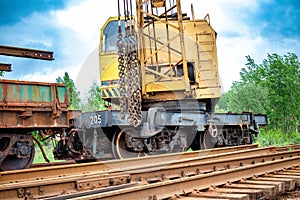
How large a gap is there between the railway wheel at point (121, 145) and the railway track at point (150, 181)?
1.66 m

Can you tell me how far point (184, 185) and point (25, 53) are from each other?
5.90 meters

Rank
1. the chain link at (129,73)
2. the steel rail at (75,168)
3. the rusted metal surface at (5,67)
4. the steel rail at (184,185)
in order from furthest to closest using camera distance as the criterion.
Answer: the rusted metal surface at (5,67) < the chain link at (129,73) < the steel rail at (75,168) < the steel rail at (184,185)

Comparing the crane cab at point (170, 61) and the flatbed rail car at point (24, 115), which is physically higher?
the crane cab at point (170, 61)

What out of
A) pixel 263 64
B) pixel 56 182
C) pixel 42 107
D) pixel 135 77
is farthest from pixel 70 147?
pixel 263 64

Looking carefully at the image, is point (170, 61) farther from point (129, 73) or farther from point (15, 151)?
point (15, 151)

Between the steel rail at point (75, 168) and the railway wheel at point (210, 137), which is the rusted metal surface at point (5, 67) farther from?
the railway wheel at point (210, 137)

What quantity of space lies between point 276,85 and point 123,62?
36.8m

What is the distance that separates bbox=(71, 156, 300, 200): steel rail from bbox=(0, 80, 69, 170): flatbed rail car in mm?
4043

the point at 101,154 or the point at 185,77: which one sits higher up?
the point at 185,77

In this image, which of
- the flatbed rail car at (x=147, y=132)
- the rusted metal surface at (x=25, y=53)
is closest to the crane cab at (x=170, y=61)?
the flatbed rail car at (x=147, y=132)

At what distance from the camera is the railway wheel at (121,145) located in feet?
31.4

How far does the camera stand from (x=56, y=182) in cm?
541

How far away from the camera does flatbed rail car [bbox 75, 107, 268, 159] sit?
9414 millimetres

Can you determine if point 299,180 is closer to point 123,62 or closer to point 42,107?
point 123,62
